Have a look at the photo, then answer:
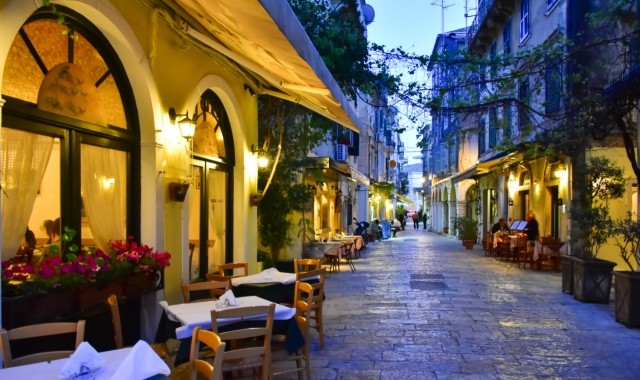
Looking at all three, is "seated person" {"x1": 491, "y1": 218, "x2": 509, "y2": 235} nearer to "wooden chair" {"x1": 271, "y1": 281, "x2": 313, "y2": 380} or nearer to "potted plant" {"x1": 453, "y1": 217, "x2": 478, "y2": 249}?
"potted plant" {"x1": 453, "y1": 217, "x2": 478, "y2": 249}

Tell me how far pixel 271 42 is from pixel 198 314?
2.45 meters

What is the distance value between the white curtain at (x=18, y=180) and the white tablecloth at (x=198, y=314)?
137 cm

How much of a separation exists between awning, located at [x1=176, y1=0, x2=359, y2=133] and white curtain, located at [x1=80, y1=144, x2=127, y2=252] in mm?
1683

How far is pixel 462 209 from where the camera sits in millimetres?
29938

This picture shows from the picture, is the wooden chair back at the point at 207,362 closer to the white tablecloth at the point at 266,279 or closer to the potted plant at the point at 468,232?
the white tablecloth at the point at 266,279

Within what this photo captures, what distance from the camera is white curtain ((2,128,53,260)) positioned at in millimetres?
3918

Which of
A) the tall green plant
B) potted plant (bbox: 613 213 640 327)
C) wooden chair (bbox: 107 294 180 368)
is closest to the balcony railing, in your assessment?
the tall green plant

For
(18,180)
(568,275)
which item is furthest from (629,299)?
(18,180)

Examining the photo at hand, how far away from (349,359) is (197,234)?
117 inches

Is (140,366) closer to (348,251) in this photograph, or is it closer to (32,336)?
(32,336)

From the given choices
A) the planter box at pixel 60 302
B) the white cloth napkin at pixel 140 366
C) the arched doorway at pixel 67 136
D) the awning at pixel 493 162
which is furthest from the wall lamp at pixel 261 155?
the awning at pixel 493 162

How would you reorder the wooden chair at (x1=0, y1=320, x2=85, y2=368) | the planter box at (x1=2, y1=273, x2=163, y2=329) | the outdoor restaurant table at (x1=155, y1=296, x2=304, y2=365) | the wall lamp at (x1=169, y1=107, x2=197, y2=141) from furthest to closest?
1. the wall lamp at (x1=169, y1=107, x2=197, y2=141)
2. the outdoor restaurant table at (x1=155, y1=296, x2=304, y2=365)
3. the planter box at (x1=2, y1=273, x2=163, y2=329)
4. the wooden chair at (x1=0, y1=320, x2=85, y2=368)

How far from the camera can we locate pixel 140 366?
2787mm

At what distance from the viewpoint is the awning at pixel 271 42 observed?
385 cm
